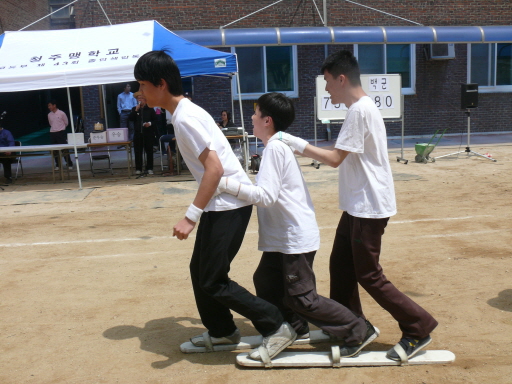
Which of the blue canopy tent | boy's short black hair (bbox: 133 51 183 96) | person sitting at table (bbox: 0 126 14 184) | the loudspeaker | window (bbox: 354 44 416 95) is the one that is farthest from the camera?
window (bbox: 354 44 416 95)

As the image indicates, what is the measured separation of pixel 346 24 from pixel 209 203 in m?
15.7

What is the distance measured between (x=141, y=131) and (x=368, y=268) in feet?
32.7

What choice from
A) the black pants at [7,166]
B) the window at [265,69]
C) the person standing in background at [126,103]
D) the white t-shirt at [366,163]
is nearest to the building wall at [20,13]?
the person standing in background at [126,103]

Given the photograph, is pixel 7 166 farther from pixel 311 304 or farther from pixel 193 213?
pixel 311 304

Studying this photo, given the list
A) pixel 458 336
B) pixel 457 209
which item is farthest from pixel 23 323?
pixel 457 209

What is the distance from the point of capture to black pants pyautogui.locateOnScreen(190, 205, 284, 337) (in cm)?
332

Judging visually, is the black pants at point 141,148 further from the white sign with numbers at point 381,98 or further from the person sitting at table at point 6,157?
the white sign with numbers at point 381,98

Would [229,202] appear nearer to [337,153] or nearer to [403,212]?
[337,153]

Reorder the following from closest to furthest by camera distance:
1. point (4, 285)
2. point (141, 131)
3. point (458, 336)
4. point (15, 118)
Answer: point (458, 336)
point (4, 285)
point (141, 131)
point (15, 118)

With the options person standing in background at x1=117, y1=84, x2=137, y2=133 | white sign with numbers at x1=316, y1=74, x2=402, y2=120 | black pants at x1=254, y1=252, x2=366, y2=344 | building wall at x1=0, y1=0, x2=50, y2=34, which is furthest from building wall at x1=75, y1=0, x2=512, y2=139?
black pants at x1=254, y1=252, x2=366, y2=344

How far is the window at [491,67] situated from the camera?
749 inches

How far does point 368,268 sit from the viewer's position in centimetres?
337

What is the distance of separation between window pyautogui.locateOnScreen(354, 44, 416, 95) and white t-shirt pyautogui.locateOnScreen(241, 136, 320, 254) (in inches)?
616

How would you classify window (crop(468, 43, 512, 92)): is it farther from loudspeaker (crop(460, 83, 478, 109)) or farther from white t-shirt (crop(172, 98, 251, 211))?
white t-shirt (crop(172, 98, 251, 211))
